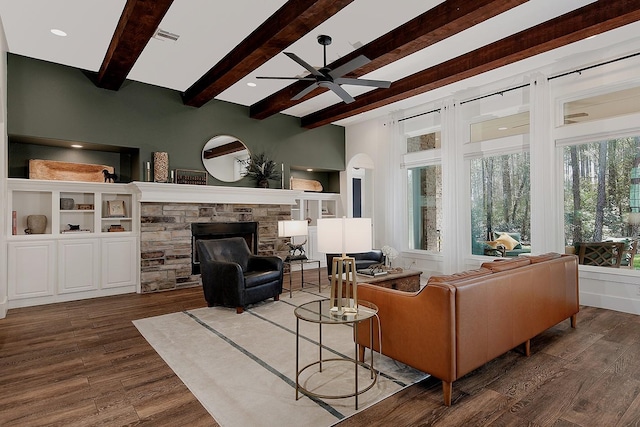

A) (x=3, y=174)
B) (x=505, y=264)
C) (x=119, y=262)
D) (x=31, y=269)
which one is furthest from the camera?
(x=119, y=262)

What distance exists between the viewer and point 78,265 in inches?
195

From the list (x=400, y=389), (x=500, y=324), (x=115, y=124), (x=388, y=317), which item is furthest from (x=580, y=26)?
(x=115, y=124)

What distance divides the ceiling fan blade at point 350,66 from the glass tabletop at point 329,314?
2198 millimetres

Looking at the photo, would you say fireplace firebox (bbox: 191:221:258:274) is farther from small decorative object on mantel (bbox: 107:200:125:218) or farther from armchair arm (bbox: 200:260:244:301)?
armchair arm (bbox: 200:260:244:301)

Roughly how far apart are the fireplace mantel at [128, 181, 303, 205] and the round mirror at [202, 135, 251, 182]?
0.41 meters

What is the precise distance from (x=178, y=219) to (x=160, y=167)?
0.85 m

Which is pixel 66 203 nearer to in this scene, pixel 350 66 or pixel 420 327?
pixel 350 66

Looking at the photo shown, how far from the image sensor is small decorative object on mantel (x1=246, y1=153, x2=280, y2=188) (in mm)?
6621

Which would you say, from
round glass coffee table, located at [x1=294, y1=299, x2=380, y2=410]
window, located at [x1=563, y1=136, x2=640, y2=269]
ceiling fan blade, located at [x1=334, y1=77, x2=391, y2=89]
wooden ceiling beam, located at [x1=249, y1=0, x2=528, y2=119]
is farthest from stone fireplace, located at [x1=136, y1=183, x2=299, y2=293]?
window, located at [x1=563, y1=136, x2=640, y2=269]

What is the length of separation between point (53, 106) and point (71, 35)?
49.4 inches

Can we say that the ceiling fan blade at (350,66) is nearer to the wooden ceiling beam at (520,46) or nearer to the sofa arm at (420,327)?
the wooden ceiling beam at (520,46)

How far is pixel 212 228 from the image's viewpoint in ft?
19.7

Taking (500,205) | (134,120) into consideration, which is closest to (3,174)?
(134,120)

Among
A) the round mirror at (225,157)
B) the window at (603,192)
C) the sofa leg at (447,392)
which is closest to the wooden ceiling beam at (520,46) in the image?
the window at (603,192)
